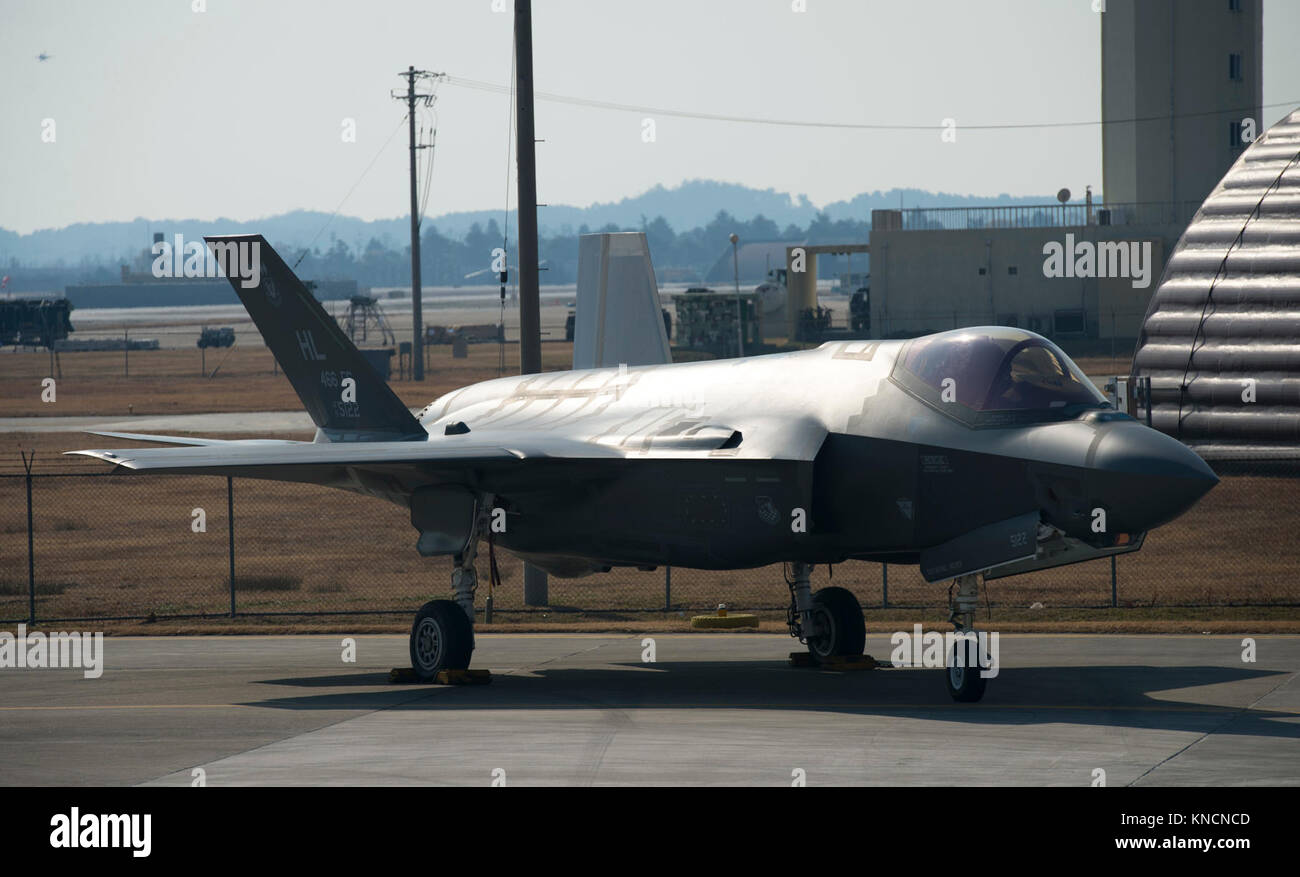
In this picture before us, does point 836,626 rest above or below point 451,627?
below

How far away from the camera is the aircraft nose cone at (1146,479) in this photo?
13.9 metres

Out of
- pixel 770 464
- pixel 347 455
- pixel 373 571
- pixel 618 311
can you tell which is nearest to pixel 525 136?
pixel 618 311

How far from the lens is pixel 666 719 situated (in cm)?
1503

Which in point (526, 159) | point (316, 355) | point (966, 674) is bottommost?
point (966, 674)

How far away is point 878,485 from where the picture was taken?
1575 cm

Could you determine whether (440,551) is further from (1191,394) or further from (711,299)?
(711,299)

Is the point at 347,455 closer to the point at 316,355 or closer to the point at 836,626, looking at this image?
the point at 316,355

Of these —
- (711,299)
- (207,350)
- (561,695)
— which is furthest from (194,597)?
(207,350)

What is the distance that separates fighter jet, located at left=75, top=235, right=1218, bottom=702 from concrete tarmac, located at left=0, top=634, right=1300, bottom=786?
4.23 ft

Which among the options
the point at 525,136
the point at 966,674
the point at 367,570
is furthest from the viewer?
the point at 367,570

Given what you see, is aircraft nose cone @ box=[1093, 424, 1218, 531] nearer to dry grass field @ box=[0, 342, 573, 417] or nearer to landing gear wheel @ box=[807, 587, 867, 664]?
landing gear wheel @ box=[807, 587, 867, 664]

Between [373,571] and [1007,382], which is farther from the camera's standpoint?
[373,571]

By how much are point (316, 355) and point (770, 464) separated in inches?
293

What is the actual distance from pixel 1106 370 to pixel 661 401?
5018 cm
